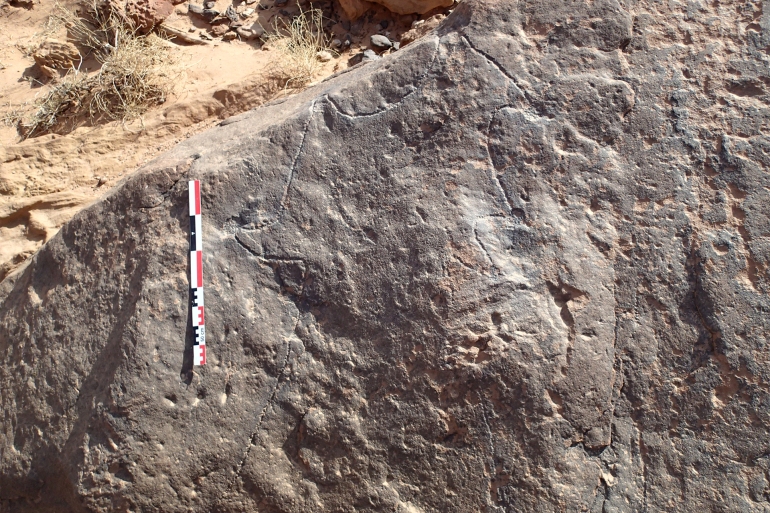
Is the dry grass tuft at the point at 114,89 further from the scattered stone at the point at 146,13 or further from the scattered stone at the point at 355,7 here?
the scattered stone at the point at 355,7

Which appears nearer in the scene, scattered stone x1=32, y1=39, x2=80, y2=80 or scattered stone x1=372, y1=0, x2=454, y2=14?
scattered stone x1=372, y1=0, x2=454, y2=14

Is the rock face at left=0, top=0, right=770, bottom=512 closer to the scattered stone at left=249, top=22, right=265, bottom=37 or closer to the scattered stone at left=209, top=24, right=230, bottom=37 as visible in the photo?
the scattered stone at left=249, top=22, right=265, bottom=37

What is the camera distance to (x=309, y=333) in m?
1.73

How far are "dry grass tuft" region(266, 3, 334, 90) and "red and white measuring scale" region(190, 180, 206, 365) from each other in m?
1.46

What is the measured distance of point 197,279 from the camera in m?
1.77

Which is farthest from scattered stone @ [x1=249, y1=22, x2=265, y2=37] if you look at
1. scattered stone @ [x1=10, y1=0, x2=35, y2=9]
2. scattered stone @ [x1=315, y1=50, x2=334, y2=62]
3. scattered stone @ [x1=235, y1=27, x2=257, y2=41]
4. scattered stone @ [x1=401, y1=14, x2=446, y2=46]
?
scattered stone @ [x1=10, y1=0, x2=35, y2=9]

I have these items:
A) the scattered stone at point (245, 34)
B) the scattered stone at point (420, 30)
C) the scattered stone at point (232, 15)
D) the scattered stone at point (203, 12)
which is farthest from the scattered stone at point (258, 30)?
the scattered stone at point (420, 30)

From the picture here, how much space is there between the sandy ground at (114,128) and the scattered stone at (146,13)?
94 millimetres

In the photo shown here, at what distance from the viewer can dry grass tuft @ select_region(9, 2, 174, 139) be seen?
322 cm

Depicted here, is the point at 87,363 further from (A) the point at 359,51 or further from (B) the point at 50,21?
(B) the point at 50,21

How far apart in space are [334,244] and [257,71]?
1.79m

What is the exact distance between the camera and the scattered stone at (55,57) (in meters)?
3.53

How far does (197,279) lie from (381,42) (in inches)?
80.8

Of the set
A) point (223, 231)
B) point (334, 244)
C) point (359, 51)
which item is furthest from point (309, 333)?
point (359, 51)
